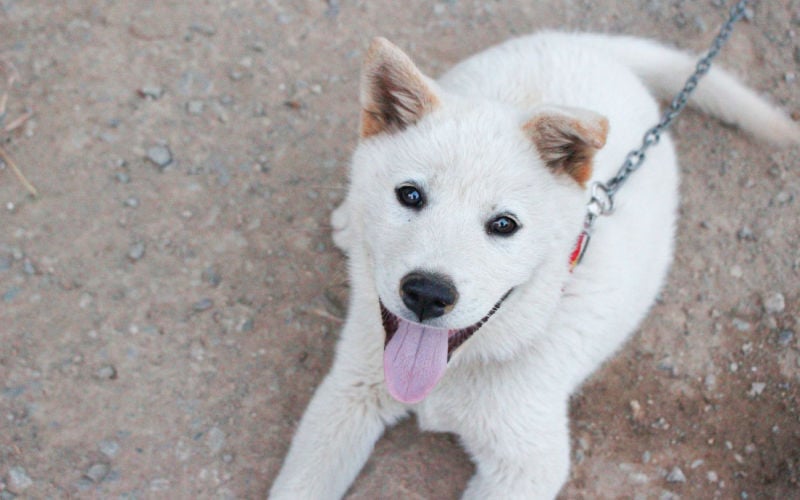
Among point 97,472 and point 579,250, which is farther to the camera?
point 97,472

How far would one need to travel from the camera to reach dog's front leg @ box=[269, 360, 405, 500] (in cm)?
304

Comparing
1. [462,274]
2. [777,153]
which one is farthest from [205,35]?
[777,153]

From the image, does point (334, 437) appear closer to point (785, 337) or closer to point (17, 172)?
point (17, 172)

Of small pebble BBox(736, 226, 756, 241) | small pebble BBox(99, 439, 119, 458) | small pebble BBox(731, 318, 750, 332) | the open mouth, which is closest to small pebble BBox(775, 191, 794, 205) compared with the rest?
small pebble BBox(736, 226, 756, 241)

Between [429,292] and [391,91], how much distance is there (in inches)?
33.1

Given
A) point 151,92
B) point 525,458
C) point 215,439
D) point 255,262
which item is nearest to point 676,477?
point 525,458

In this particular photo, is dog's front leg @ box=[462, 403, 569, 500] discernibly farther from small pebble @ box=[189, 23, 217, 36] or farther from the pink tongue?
small pebble @ box=[189, 23, 217, 36]

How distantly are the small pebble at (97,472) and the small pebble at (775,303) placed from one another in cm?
347

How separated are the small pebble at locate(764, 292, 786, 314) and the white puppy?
0.63 meters

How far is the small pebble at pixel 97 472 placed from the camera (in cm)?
315

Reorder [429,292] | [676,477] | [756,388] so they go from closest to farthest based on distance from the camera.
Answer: [429,292], [676,477], [756,388]

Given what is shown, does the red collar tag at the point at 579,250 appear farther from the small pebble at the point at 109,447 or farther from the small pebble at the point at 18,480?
the small pebble at the point at 18,480

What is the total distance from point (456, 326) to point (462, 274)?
0.65 ft

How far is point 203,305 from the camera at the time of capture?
3.66 m
